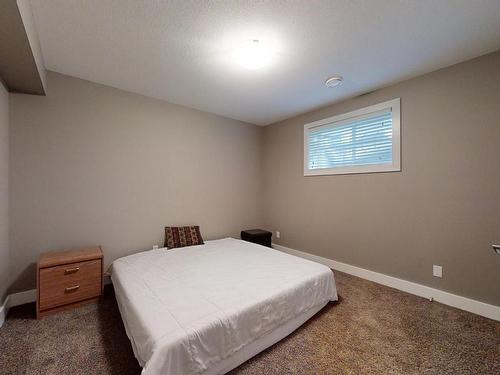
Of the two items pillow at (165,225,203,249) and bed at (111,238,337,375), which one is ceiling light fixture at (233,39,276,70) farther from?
pillow at (165,225,203,249)

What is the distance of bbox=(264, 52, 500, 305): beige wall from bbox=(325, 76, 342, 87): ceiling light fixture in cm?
59

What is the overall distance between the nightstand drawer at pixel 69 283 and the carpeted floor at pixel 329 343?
0.44ft

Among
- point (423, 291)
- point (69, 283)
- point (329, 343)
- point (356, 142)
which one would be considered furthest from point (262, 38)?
point (423, 291)

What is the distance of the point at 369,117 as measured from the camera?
2.89 meters

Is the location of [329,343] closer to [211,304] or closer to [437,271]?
[211,304]

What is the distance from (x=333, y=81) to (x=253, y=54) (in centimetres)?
109

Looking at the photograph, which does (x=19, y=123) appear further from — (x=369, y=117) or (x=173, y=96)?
(x=369, y=117)

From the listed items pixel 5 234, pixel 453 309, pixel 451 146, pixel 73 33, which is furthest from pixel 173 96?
pixel 453 309

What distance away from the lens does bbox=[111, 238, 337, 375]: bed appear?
1220mm

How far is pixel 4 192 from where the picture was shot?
2053 mm

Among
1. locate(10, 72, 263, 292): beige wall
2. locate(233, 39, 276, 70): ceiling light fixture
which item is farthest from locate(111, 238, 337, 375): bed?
locate(233, 39, 276, 70): ceiling light fixture

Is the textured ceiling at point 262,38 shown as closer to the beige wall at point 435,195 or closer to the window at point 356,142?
the beige wall at point 435,195

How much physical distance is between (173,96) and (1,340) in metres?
2.93

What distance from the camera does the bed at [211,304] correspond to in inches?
48.0
